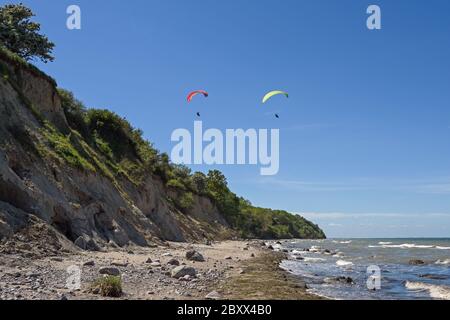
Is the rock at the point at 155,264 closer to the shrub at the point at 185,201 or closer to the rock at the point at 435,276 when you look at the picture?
the rock at the point at 435,276

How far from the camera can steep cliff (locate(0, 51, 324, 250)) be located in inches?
783

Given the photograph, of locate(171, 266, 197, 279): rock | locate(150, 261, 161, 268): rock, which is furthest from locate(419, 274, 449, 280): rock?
locate(150, 261, 161, 268): rock

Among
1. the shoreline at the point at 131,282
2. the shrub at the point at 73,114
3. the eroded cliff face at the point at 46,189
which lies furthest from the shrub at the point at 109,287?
the shrub at the point at 73,114

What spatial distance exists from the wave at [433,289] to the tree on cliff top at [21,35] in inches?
1463

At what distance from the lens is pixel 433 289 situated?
2108 centimetres

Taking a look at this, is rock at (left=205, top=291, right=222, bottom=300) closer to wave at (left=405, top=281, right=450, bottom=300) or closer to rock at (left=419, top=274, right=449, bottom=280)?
wave at (left=405, top=281, right=450, bottom=300)

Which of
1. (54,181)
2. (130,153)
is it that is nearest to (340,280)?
(54,181)

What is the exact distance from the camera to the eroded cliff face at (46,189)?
19.6 metres

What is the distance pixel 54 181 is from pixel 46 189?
1834mm

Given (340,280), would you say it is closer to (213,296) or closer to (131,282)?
(213,296)

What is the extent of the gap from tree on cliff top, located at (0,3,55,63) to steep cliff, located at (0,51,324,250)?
7098mm

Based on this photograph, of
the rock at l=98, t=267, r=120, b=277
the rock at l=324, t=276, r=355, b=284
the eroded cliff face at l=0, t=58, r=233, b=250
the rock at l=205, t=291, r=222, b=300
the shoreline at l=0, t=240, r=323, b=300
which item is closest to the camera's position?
the shoreline at l=0, t=240, r=323, b=300
